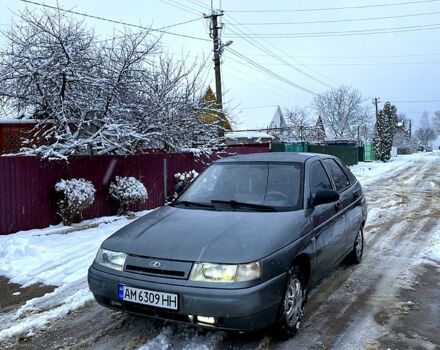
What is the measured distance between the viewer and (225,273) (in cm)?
336

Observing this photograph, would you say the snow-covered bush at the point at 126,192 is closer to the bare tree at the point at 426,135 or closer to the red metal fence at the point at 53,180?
the red metal fence at the point at 53,180

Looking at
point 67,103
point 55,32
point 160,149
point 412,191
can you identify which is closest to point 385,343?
point 67,103

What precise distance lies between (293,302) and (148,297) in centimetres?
128

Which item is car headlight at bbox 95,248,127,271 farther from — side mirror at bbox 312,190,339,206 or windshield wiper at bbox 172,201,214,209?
side mirror at bbox 312,190,339,206

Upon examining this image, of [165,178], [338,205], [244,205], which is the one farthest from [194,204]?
[165,178]

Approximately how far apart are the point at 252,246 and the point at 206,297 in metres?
0.53

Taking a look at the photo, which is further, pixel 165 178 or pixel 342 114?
pixel 342 114

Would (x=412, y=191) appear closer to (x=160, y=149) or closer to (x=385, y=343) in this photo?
(x=160, y=149)

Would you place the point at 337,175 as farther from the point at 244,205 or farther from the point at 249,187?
the point at 244,205

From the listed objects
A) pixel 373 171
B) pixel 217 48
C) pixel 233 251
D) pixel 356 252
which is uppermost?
pixel 217 48

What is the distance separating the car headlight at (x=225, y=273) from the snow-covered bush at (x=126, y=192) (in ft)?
23.5

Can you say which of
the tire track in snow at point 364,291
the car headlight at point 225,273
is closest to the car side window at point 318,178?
the tire track in snow at point 364,291

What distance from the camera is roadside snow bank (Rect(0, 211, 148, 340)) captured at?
4566 mm

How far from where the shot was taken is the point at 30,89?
9.88 m
